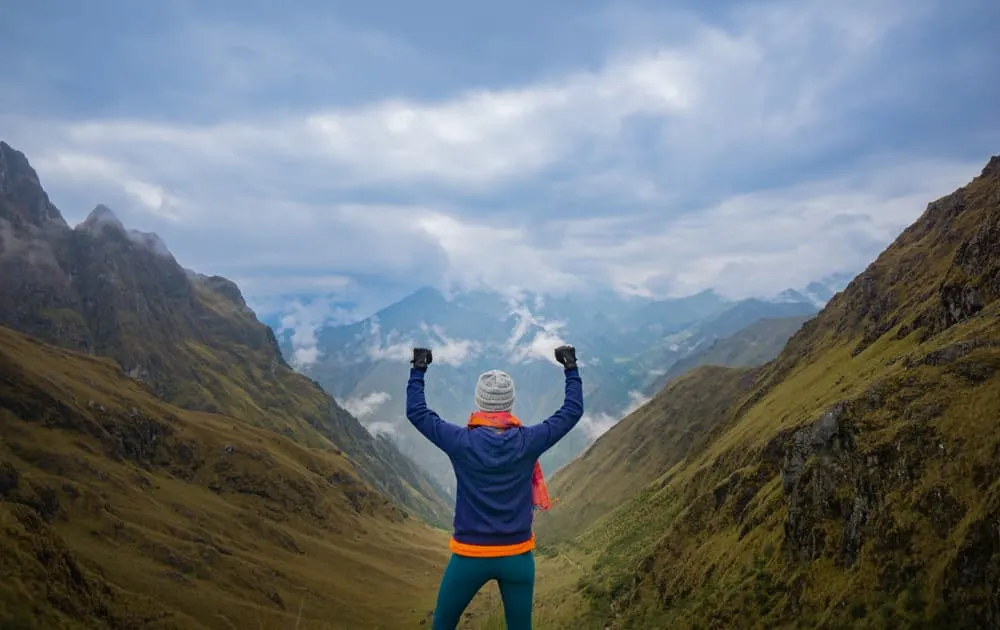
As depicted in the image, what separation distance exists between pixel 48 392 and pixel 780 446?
118 meters

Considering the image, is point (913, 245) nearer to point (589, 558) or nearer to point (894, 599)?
point (589, 558)

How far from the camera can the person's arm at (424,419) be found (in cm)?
Answer: 909

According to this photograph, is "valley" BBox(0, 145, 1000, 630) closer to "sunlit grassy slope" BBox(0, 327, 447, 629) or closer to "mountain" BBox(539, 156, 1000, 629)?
"mountain" BBox(539, 156, 1000, 629)

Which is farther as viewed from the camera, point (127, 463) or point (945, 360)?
point (127, 463)

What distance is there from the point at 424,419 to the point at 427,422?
0.33ft

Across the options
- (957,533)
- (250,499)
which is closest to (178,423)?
(250,499)

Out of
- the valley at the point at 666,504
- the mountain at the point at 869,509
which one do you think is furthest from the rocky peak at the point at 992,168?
the mountain at the point at 869,509

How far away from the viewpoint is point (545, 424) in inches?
371

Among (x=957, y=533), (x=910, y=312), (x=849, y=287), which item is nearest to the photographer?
(x=957, y=533)

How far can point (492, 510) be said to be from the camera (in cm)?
911

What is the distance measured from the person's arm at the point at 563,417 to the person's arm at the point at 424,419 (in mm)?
1073

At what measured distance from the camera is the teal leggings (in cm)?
895

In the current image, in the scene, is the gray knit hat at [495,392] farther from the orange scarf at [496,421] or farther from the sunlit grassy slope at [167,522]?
the sunlit grassy slope at [167,522]

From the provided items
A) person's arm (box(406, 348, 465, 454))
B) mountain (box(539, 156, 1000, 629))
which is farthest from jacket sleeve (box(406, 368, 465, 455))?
mountain (box(539, 156, 1000, 629))
